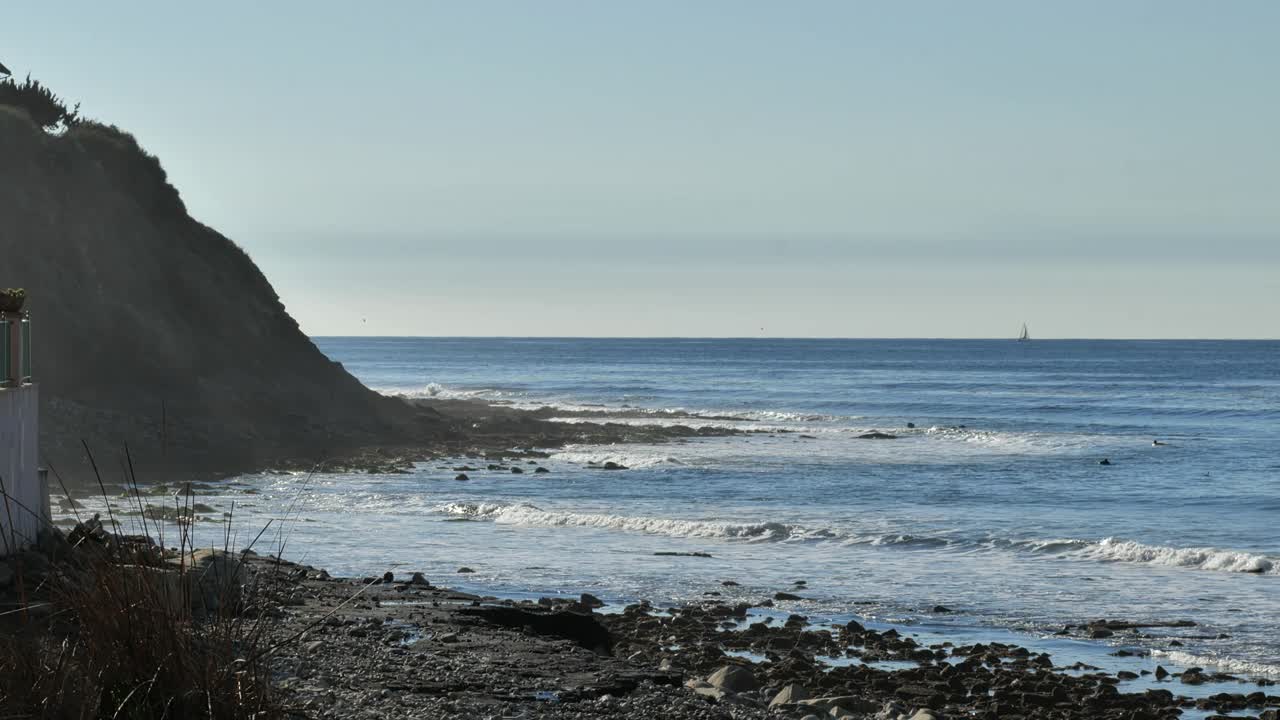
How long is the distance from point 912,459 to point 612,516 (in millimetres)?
16419

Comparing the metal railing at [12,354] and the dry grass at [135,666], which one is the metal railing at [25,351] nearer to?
the metal railing at [12,354]

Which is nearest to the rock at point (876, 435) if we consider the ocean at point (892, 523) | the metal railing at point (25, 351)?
the ocean at point (892, 523)

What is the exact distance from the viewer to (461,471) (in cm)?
3231

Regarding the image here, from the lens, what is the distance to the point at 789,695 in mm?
10789

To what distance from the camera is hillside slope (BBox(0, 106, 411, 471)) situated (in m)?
32.4

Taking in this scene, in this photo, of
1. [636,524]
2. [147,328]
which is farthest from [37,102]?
[636,524]

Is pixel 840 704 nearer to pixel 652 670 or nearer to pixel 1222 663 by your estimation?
pixel 652 670

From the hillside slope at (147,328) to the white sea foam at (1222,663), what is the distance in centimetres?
2234

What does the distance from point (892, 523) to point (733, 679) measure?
42.6ft

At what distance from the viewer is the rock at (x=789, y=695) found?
35.3 feet

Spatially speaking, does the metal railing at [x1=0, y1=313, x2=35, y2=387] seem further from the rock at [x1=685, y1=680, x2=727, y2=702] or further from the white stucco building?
the rock at [x1=685, y1=680, x2=727, y2=702]

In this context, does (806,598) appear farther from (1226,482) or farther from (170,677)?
(1226,482)

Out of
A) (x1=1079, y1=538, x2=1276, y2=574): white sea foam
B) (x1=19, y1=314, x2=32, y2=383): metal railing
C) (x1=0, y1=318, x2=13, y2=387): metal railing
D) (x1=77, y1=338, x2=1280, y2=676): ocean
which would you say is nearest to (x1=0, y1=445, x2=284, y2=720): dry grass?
(x1=77, y1=338, x2=1280, y2=676): ocean

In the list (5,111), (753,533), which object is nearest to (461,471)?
(753,533)
